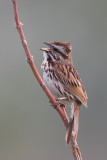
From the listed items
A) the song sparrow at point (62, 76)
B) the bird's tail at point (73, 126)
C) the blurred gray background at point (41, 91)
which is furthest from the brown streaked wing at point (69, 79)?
the blurred gray background at point (41, 91)

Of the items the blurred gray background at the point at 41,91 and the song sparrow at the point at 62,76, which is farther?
the blurred gray background at the point at 41,91

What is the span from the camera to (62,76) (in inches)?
192

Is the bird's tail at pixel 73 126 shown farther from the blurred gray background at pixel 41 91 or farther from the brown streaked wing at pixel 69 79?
the blurred gray background at pixel 41 91

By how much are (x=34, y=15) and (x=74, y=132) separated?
805 centimetres

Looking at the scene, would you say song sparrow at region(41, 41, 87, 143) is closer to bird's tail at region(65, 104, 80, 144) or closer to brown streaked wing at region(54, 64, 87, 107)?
brown streaked wing at region(54, 64, 87, 107)

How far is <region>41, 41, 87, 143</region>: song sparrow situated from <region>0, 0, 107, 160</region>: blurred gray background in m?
3.92

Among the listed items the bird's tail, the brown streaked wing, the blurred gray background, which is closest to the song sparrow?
the brown streaked wing

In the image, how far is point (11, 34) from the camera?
10.8 m

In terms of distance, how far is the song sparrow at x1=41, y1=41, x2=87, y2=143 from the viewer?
4695mm

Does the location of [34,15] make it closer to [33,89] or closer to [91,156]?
[33,89]

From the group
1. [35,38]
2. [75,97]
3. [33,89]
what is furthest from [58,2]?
[75,97]

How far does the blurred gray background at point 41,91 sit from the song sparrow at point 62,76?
3.92 m

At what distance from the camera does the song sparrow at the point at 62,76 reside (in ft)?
15.4

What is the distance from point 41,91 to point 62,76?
5127 mm
